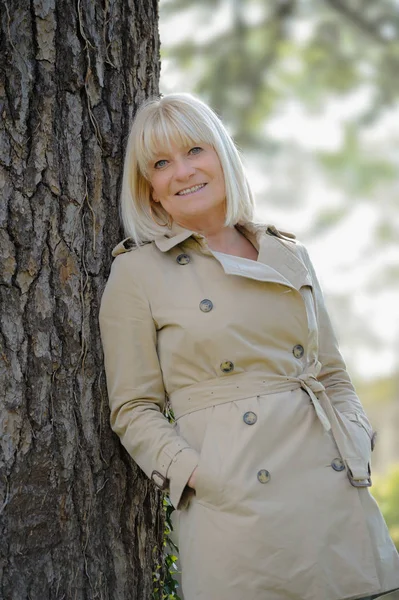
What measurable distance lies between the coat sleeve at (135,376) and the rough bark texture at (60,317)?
99 mm

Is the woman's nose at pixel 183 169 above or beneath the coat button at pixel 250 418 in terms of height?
above

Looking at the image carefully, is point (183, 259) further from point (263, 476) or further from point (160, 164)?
point (263, 476)

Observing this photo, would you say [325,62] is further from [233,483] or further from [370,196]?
[233,483]

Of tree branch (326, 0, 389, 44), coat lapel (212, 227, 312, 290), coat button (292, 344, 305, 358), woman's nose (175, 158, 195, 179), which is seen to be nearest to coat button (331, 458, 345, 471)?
coat button (292, 344, 305, 358)

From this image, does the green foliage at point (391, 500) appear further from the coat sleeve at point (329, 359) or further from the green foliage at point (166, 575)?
the coat sleeve at point (329, 359)

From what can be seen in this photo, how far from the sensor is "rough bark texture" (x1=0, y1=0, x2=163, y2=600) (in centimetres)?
245

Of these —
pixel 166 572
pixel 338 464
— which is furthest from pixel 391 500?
Answer: pixel 338 464

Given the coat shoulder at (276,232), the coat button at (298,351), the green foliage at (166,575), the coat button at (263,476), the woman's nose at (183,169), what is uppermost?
the woman's nose at (183,169)

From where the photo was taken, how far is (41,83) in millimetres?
2578

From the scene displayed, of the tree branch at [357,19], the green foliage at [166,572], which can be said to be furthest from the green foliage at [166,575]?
the tree branch at [357,19]

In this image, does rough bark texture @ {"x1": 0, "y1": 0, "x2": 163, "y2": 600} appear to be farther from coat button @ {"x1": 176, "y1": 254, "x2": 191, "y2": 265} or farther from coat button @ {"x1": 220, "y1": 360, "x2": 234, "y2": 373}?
coat button @ {"x1": 220, "y1": 360, "x2": 234, "y2": 373}

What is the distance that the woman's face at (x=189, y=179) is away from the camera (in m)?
2.64

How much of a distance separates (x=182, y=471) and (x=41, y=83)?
1254 mm

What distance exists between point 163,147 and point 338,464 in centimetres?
111
